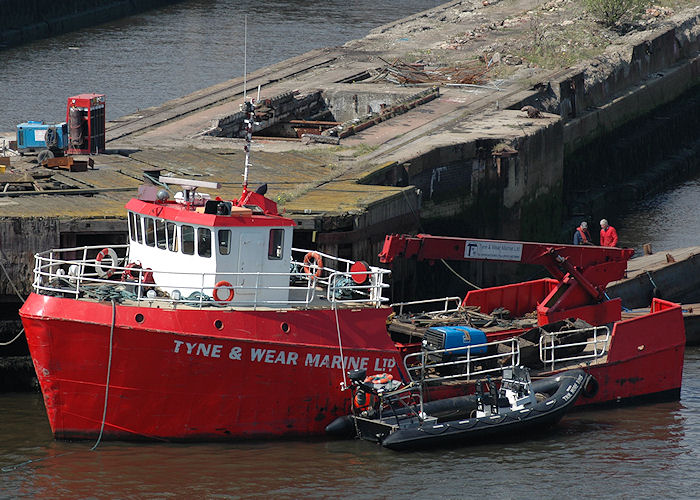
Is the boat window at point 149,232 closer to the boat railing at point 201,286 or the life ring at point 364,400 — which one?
the boat railing at point 201,286

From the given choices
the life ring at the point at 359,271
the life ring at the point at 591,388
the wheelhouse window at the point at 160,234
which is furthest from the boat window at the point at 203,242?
the life ring at the point at 591,388

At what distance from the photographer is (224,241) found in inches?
626

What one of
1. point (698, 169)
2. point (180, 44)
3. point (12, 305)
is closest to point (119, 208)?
point (12, 305)

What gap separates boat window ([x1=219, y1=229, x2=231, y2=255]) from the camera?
15.8m

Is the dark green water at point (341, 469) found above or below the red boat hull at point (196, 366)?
below

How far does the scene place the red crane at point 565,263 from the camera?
1769cm

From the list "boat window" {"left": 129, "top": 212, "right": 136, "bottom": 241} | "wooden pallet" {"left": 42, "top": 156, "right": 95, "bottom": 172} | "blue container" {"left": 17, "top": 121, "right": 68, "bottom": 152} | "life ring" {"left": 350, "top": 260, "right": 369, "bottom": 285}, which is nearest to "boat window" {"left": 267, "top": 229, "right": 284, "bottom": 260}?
"life ring" {"left": 350, "top": 260, "right": 369, "bottom": 285}

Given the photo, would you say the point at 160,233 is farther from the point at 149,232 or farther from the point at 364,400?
the point at 364,400

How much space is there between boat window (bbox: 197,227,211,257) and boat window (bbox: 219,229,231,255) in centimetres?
16

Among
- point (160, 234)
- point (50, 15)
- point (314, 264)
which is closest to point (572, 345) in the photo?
point (314, 264)

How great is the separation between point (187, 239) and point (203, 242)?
0.78 ft

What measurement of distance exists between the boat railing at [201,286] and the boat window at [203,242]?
30cm

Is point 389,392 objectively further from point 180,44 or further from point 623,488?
point 180,44

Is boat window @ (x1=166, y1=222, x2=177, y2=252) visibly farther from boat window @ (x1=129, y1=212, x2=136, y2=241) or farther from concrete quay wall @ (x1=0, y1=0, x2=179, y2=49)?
concrete quay wall @ (x1=0, y1=0, x2=179, y2=49)
